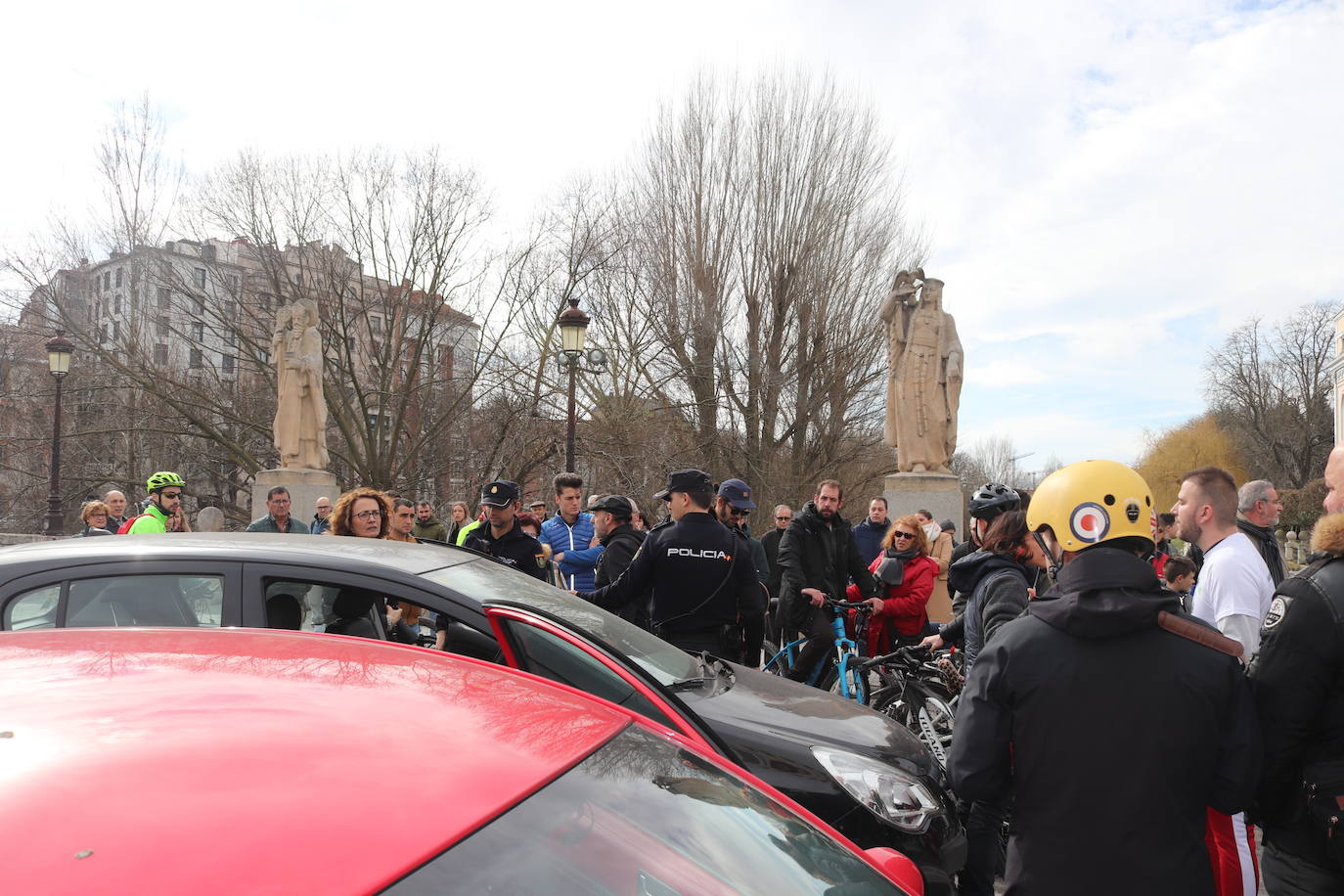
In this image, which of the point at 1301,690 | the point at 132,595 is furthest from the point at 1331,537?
the point at 132,595

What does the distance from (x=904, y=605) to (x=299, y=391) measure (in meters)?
14.1

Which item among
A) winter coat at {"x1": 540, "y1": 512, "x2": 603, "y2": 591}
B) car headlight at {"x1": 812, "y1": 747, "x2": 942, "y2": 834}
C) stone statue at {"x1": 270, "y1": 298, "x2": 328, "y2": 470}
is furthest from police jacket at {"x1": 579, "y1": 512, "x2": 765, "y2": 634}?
stone statue at {"x1": 270, "y1": 298, "x2": 328, "y2": 470}

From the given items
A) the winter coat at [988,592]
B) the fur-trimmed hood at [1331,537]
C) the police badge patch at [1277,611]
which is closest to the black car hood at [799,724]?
the winter coat at [988,592]

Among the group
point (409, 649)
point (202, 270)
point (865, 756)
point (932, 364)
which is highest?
point (202, 270)

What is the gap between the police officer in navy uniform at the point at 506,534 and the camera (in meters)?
6.82

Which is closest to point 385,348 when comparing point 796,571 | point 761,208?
point 761,208

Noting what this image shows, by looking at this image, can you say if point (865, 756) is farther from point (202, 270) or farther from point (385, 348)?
point (202, 270)

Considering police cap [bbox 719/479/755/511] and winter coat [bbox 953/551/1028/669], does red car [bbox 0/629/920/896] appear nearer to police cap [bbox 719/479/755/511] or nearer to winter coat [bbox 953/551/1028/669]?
winter coat [bbox 953/551/1028/669]

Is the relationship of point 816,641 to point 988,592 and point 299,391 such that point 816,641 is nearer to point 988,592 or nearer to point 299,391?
point 988,592

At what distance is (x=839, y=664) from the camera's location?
21.6 feet

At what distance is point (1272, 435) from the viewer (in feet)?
194

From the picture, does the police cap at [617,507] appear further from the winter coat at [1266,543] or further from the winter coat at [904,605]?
the winter coat at [1266,543]

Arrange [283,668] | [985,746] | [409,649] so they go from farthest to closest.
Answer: [985,746] → [409,649] → [283,668]

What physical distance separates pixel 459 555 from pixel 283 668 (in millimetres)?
2596
